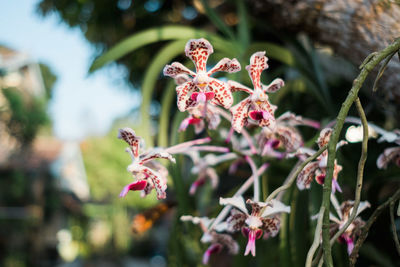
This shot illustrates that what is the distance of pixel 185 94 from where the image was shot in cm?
33

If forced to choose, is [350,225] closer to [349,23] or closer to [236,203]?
[236,203]

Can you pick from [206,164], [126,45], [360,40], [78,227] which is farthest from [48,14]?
[78,227]

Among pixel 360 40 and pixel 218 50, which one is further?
pixel 218 50

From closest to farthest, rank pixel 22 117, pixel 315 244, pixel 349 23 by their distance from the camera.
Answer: pixel 315 244, pixel 349 23, pixel 22 117

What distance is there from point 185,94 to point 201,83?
17 mm

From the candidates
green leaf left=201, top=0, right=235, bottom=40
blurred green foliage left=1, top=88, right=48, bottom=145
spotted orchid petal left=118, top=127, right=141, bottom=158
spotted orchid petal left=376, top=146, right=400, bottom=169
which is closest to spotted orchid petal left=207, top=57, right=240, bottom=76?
spotted orchid petal left=118, top=127, right=141, bottom=158

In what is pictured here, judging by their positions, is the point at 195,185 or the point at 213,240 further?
the point at 195,185

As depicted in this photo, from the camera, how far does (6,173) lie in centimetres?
707

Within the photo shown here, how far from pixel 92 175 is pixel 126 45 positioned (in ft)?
35.0

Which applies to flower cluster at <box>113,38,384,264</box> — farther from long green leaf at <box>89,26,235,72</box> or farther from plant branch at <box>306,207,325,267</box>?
long green leaf at <box>89,26,235,72</box>

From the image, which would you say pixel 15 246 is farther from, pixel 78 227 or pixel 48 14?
pixel 48 14

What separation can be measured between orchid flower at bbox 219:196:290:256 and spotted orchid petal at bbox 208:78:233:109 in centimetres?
8

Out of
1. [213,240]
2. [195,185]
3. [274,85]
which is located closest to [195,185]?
[195,185]

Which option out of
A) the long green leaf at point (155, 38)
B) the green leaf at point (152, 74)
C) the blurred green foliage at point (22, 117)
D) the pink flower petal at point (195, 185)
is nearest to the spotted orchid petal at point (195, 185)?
the pink flower petal at point (195, 185)
